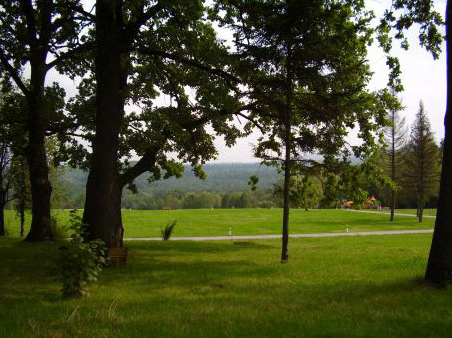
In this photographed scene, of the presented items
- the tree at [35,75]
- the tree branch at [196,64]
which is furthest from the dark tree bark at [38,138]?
the tree branch at [196,64]

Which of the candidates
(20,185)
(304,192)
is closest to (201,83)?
(304,192)

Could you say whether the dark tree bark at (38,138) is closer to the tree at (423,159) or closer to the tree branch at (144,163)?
the tree branch at (144,163)

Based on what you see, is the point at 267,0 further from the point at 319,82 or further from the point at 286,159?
the point at 286,159

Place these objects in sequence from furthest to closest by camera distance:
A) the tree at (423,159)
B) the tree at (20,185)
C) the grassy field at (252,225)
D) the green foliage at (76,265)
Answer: the tree at (423,159)
the grassy field at (252,225)
the tree at (20,185)
the green foliage at (76,265)

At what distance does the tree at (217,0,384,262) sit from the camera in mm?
11781

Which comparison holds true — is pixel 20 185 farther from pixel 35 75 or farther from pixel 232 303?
pixel 232 303

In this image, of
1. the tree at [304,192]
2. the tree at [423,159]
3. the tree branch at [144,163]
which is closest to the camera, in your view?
the tree at [304,192]

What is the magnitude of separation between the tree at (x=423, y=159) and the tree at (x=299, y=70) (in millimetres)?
37885

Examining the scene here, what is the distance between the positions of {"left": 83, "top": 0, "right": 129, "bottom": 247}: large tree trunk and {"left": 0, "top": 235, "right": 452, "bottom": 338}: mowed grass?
4.92ft

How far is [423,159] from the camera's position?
47812 mm

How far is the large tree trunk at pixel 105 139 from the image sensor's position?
11.9 metres

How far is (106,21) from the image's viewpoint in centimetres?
1245

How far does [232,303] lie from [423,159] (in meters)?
46.2

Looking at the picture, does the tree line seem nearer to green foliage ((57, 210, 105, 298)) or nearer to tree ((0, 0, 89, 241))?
tree ((0, 0, 89, 241))
